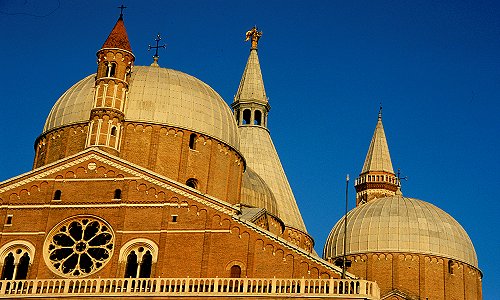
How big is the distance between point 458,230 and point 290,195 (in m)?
11.6

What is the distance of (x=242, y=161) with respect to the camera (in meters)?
54.9

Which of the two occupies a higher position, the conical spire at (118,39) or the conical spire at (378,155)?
the conical spire at (378,155)

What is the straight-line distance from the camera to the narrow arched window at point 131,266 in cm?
4316

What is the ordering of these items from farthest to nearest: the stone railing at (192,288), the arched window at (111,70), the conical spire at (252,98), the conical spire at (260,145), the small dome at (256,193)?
the conical spire at (252,98)
the conical spire at (260,145)
the small dome at (256,193)
the arched window at (111,70)
the stone railing at (192,288)

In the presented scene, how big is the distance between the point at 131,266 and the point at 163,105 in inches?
474

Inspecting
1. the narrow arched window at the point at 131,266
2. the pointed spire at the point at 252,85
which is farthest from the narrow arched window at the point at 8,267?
the pointed spire at the point at 252,85

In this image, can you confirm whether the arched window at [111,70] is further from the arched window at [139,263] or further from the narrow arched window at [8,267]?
the narrow arched window at [8,267]

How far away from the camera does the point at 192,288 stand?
41281mm

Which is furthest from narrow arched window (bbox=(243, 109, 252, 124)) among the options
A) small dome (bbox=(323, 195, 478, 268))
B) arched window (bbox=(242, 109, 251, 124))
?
small dome (bbox=(323, 195, 478, 268))

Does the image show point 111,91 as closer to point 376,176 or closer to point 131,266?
point 131,266

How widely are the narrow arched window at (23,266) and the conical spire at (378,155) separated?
41.2 meters

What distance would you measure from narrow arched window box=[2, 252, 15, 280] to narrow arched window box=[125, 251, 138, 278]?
5.33 metres

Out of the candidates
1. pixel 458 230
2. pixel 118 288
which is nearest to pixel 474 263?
pixel 458 230

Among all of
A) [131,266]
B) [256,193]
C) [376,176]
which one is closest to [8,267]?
[131,266]
